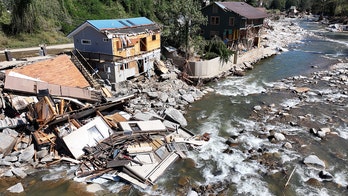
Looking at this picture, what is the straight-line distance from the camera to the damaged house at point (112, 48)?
27.1 m

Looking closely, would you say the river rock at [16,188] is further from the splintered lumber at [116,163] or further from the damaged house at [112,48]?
the damaged house at [112,48]

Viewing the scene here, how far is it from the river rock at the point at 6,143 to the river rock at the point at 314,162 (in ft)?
64.3

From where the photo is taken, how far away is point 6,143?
58.9ft

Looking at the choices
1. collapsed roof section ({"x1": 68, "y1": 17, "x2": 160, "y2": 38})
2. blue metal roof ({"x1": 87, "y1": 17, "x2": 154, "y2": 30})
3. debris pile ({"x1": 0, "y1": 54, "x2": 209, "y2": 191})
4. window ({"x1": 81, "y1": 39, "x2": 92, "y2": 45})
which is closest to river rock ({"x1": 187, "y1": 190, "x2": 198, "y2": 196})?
debris pile ({"x1": 0, "y1": 54, "x2": 209, "y2": 191})

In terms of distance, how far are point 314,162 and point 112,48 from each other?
1994cm

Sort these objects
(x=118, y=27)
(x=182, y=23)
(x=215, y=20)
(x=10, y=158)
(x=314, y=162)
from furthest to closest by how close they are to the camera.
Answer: (x=215, y=20) < (x=182, y=23) < (x=118, y=27) < (x=314, y=162) < (x=10, y=158)

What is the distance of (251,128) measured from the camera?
76.8 ft

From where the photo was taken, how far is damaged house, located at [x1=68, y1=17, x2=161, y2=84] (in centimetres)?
2714

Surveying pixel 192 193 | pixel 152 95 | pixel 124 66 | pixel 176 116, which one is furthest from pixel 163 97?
pixel 192 193

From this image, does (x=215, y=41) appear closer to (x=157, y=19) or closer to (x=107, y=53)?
(x=107, y=53)

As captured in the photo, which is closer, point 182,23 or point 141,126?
point 141,126

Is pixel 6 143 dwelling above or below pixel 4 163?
above

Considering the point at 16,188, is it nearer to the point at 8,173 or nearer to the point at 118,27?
the point at 8,173

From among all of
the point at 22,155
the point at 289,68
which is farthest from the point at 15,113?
the point at 289,68
